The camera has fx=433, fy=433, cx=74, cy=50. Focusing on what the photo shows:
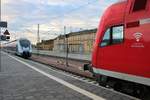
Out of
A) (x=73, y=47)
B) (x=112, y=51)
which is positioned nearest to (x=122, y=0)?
(x=112, y=51)

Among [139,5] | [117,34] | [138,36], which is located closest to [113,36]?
[117,34]

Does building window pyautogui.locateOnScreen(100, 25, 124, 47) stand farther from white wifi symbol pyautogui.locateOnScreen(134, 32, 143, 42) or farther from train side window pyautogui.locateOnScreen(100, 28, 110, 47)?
white wifi symbol pyautogui.locateOnScreen(134, 32, 143, 42)

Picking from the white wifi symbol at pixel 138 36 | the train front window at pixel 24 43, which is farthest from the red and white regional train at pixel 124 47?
the train front window at pixel 24 43

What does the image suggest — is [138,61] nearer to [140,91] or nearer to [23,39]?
[140,91]

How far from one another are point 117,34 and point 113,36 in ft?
1.36

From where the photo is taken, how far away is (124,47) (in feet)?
37.6

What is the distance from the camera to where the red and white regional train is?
10398 millimetres

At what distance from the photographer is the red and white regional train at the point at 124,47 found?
1040 centimetres

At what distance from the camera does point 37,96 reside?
1332 cm

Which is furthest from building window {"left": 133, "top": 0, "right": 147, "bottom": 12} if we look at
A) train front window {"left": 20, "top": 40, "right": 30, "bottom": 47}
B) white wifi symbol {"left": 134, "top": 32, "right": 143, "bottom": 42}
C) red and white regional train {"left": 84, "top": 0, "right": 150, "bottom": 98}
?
train front window {"left": 20, "top": 40, "right": 30, "bottom": 47}

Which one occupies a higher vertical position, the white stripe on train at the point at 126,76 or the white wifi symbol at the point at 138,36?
the white wifi symbol at the point at 138,36

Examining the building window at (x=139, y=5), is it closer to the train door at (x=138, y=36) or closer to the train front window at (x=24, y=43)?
the train door at (x=138, y=36)

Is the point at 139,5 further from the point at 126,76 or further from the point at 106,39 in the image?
the point at 106,39

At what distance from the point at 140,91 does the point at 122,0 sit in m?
2.88
